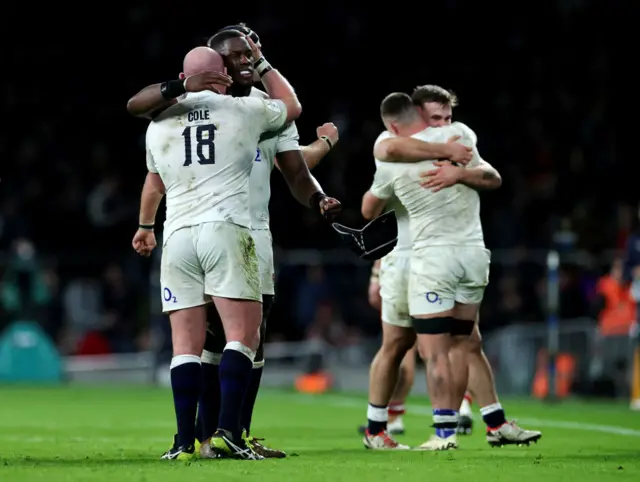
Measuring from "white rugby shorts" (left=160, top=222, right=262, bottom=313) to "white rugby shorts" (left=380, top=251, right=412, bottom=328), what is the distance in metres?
1.94

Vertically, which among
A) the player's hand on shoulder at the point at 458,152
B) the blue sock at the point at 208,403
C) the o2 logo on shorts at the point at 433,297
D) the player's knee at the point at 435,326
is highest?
the player's hand on shoulder at the point at 458,152

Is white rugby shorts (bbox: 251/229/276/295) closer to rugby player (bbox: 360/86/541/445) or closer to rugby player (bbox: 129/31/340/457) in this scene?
rugby player (bbox: 129/31/340/457)

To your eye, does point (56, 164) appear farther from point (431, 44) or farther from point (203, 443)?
point (203, 443)

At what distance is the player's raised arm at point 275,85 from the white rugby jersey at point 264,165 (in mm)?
178

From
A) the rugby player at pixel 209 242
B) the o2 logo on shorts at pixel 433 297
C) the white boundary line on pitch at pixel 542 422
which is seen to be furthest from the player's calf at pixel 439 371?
the white boundary line on pitch at pixel 542 422

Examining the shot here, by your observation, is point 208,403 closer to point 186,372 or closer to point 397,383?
point 186,372

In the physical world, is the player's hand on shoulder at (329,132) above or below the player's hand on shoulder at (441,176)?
above

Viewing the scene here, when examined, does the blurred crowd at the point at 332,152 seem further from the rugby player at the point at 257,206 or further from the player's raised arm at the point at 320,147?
the rugby player at the point at 257,206

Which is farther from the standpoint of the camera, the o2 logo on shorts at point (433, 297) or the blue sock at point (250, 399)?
the o2 logo on shorts at point (433, 297)

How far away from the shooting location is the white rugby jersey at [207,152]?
7.77 m

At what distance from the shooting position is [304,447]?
946 cm

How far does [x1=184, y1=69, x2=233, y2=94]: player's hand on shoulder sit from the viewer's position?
7562 mm

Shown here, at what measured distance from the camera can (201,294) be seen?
783 centimetres

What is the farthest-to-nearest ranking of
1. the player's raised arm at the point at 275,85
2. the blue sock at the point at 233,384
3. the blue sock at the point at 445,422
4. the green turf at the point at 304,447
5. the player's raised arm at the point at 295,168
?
the blue sock at the point at 445,422 → the player's raised arm at the point at 295,168 → the player's raised arm at the point at 275,85 → the blue sock at the point at 233,384 → the green turf at the point at 304,447
